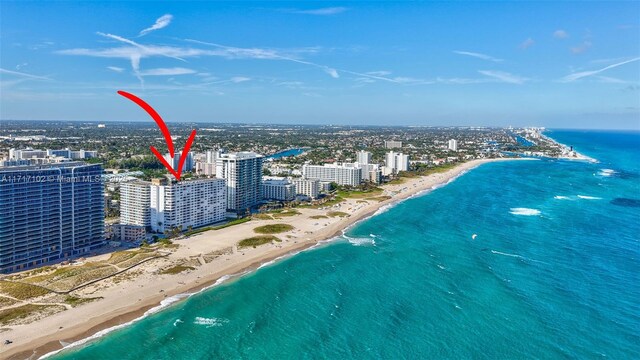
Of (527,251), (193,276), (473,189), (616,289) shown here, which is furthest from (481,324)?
(473,189)

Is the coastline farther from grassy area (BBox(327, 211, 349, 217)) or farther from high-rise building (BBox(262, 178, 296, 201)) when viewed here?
high-rise building (BBox(262, 178, 296, 201))

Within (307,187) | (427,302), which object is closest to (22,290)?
(427,302)

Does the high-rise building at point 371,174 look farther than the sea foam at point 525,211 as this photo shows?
Yes

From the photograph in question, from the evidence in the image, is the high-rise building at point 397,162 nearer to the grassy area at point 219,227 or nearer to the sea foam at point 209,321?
the grassy area at point 219,227

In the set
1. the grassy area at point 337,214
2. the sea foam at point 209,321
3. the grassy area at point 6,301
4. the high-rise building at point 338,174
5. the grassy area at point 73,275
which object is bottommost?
the sea foam at point 209,321

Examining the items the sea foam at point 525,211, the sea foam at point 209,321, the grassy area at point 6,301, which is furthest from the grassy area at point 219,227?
the sea foam at point 525,211

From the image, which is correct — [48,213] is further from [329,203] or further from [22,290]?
[329,203]

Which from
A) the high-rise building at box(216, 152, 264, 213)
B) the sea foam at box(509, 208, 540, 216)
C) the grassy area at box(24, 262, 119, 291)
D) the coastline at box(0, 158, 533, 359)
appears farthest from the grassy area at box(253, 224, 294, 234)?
the sea foam at box(509, 208, 540, 216)
